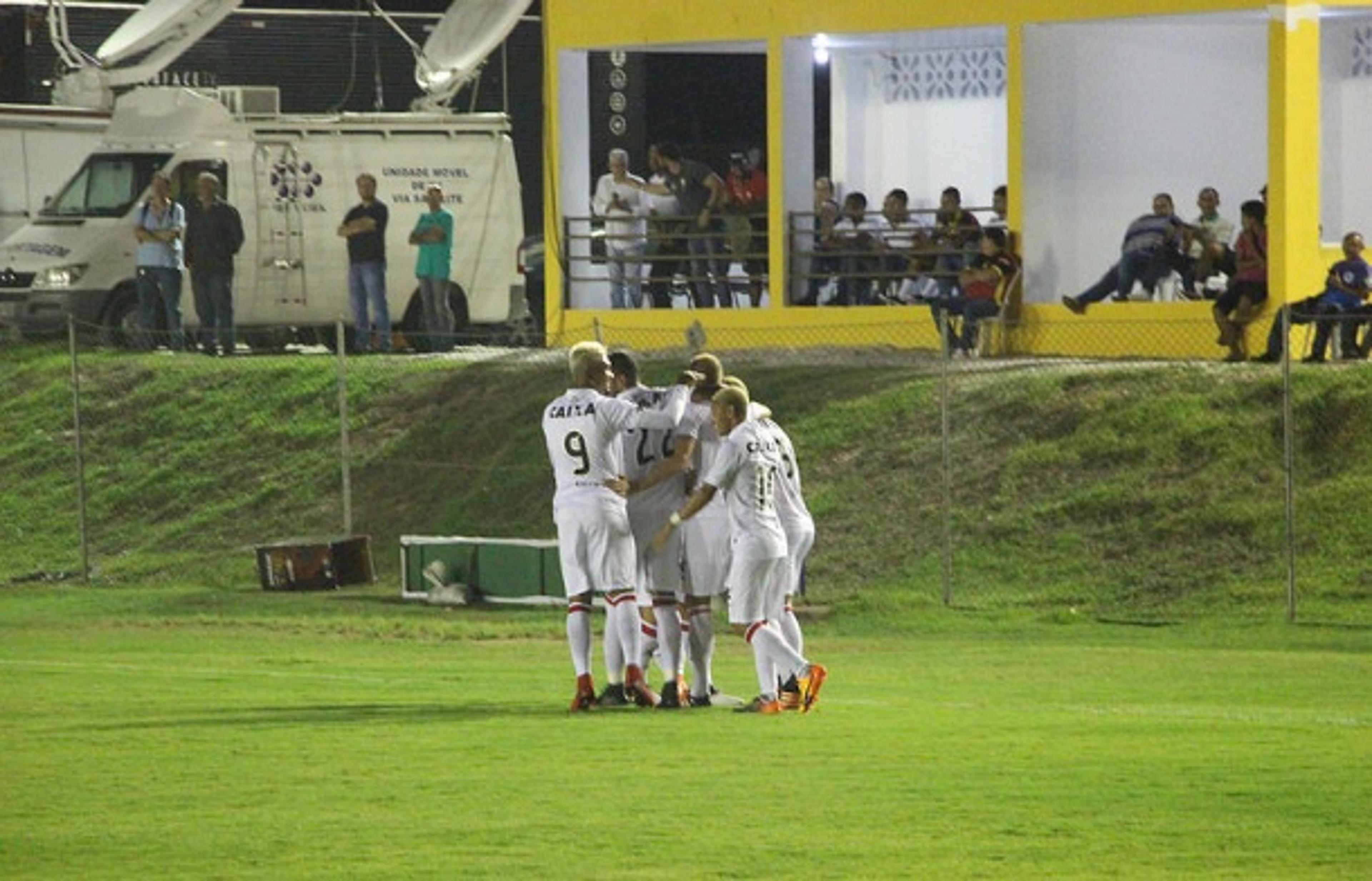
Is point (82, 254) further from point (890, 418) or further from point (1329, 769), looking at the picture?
point (1329, 769)

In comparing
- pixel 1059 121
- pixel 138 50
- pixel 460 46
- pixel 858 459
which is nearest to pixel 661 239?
pixel 1059 121

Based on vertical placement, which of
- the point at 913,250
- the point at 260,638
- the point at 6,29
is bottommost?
the point at 260,638

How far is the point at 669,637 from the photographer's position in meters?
19.2

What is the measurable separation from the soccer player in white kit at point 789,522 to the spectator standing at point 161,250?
62.4 ft

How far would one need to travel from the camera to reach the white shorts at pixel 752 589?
731 inches

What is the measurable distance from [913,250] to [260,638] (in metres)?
10.8

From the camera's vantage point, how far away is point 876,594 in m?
28.0

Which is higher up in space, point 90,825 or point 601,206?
point 601,206

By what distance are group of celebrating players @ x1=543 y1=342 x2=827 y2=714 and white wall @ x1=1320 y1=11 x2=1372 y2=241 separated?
15792 millimetres

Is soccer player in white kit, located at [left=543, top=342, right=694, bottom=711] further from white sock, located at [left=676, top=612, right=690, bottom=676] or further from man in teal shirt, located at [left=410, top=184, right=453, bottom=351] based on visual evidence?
man in teal shirt, located at [left=410, top=184, right=453, bottom=351]

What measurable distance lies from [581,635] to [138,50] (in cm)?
2453

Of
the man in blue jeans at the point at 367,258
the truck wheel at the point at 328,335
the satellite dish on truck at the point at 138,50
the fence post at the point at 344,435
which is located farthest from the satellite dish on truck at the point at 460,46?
the fence post at the point at 344,435

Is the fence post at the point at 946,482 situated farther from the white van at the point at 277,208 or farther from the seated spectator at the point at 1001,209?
the white van at the point at 277,208

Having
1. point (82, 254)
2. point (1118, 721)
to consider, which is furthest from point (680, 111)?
point (1118, 721)
